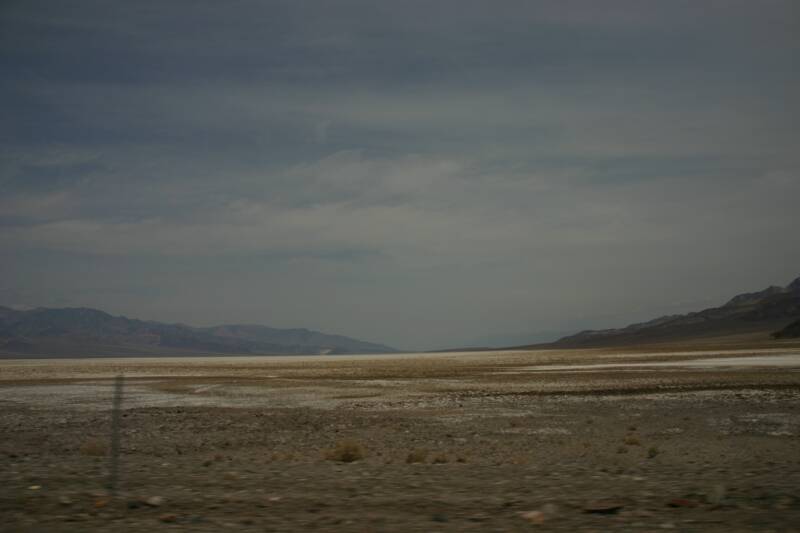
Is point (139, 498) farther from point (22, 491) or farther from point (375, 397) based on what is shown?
point (375, 397)

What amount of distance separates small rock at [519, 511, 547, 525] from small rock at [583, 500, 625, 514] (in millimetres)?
628

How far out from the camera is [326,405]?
98.4ft

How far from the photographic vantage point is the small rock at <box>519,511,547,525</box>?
7.31 m

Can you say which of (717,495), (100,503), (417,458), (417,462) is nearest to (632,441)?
(417,458)

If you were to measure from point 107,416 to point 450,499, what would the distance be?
21.5 metres

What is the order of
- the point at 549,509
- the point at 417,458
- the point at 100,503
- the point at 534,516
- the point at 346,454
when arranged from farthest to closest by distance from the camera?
the point at 346,454 → the point at 417,458 → the point at 100,503 → the point at 549,509 → the point at 534,516

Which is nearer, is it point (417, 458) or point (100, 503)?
point (100, 503)

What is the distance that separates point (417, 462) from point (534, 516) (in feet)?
21.0

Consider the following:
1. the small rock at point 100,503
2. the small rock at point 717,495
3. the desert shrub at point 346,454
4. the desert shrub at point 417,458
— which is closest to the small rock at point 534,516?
the small rock at point 717,495

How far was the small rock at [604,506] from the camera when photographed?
7723 mm

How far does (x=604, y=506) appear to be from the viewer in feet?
25.9

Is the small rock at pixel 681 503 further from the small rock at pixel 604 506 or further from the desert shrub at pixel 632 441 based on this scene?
the desert shrub at pixel 632 441

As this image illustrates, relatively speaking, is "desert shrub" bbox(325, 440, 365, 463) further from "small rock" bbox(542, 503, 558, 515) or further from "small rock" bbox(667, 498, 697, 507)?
"small rock" bbox(667, 498, 697, 507)

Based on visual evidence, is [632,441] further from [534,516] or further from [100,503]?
[100,503]
